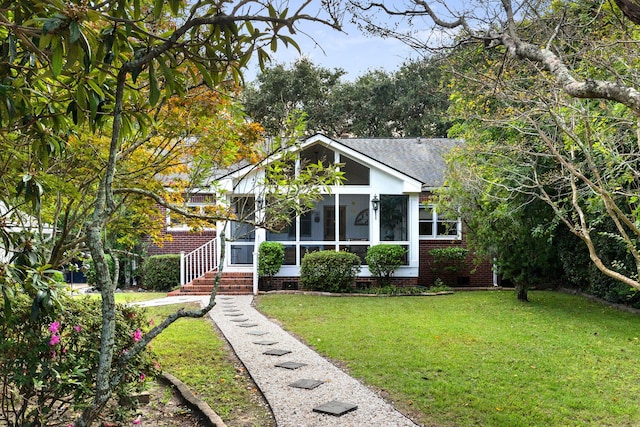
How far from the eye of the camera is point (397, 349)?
7703 mm

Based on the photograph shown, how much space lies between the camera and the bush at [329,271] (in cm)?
1525

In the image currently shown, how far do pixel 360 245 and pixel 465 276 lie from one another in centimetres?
398

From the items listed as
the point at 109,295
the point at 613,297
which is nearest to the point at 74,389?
the point at 109,295

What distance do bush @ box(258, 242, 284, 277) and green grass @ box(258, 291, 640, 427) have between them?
92.9 inches

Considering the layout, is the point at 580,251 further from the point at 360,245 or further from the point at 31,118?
the point at 31,118

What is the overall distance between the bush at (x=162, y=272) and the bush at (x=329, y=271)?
15.4ft

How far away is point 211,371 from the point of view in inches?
264

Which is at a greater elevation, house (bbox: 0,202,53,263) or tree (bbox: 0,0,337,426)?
tree (bbox: 0,0,337,426)

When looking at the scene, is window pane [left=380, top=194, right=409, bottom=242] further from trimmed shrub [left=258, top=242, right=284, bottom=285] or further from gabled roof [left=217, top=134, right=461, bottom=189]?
trimmed shrub [left=258, top=242, right=284, bottom=285]

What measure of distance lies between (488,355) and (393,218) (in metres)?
9.80

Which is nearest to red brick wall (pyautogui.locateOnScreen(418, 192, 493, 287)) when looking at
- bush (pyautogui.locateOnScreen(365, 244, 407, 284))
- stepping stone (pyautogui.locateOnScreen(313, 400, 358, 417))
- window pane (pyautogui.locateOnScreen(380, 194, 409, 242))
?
window pane (pyautogui.locateOnScreen(380, 194, 409, 242))

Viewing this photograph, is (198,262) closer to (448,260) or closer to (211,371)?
(448,260)

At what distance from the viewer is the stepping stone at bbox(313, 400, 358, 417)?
4.93 metres

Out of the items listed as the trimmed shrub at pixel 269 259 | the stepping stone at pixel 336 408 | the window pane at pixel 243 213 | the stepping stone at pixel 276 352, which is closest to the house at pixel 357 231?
the trimmed shrub at pixel 269 259
